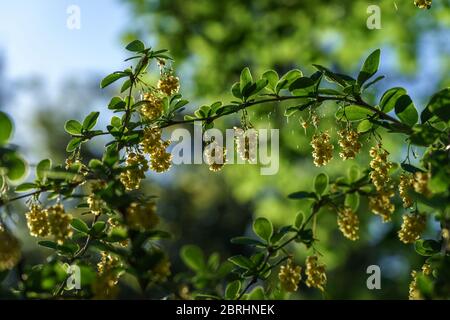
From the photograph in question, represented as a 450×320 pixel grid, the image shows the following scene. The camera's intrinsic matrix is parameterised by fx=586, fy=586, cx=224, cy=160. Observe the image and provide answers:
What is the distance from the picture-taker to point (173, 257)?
1623 centimetres

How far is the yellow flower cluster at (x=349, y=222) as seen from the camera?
202 centimetres

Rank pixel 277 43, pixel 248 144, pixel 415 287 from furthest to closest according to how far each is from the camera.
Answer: pixel 277 43, pixel 248 144, pixel 415 287

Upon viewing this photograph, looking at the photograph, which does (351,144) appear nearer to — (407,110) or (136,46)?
(407,110)

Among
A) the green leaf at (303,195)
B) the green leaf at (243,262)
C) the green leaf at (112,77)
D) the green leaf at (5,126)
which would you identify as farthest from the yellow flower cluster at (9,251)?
the green leaf at (303,195)

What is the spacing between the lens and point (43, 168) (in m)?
1.76

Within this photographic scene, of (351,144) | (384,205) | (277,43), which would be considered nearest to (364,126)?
(351,144)

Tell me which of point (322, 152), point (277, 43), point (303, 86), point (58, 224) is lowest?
point (58, 224)

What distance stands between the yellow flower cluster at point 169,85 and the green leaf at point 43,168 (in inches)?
27.6

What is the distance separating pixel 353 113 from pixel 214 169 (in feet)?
1.90

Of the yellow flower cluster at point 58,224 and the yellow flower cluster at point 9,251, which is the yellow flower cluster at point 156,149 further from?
the yellow flower cluster at point 9,251

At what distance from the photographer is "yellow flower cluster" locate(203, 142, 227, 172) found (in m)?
2.32
